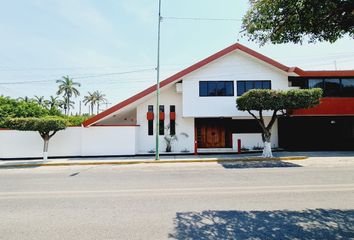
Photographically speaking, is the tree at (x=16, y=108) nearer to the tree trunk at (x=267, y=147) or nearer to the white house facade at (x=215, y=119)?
the white house facade at (x=215, y=119)

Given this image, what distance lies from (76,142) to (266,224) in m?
15.0

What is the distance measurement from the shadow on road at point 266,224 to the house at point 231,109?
10994 millimetres

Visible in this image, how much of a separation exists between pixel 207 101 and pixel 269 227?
43.2ft

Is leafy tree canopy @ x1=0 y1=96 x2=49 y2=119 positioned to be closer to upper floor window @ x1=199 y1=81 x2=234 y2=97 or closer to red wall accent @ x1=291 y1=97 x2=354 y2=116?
upper floor window @ x1=199 y1=81 x2=234 y2=97

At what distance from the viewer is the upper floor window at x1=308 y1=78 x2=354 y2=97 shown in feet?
55.3

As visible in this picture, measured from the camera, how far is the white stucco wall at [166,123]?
18031 mm

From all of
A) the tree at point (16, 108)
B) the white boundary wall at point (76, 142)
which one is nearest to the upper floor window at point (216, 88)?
the white boundary wall at point (76, 142)

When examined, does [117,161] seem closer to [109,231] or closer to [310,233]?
[109,231]

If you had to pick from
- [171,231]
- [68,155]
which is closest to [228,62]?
[68,155]

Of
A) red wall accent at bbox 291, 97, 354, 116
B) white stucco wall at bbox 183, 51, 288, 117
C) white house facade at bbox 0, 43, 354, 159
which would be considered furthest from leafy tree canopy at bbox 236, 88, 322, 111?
white stucco wall at bbox 183, 51, 288, 117

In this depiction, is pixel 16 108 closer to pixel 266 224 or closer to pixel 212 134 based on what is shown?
pixel 212 134

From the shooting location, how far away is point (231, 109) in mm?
16859

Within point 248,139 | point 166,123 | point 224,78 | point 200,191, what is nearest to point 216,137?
point 248,139

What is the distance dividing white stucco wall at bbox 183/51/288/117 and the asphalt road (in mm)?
8649
